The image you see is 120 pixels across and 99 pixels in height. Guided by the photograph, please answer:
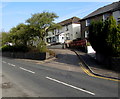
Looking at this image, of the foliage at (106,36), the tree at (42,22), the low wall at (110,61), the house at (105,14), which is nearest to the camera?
the low wall at (110,61)

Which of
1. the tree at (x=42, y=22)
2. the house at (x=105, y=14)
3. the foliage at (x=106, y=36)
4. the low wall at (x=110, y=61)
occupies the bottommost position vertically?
the low wall at (x=110, y=61)

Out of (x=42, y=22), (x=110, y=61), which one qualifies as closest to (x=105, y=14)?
(x=42, y=22)

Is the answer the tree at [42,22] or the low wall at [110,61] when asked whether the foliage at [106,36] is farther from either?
the tree at [42,22]

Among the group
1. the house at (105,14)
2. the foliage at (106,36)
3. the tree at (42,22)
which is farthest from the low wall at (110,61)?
the tree at (42,22)

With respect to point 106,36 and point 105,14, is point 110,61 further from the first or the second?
point 105,14

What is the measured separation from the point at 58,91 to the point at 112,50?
10548 mm

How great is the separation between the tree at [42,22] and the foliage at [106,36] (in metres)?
14.7

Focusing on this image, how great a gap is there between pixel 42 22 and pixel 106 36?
1832cm

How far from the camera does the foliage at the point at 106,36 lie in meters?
18.5

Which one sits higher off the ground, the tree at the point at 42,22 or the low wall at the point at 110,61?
the tree at the point at 42,22

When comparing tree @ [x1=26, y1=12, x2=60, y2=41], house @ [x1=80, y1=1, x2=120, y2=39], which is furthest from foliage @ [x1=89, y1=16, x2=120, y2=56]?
tree @ [x1=26, y1=12, x2=60, y2=41]

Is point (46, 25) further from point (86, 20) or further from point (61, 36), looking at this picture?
point (61, 36)

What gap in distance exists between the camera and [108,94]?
9.48 m

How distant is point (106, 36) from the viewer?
19.6 metres
